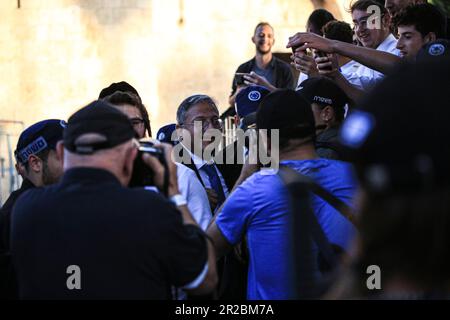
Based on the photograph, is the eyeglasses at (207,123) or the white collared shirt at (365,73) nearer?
the eyeglasses at (207,123)

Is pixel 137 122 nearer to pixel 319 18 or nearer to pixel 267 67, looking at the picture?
pixel 319 18

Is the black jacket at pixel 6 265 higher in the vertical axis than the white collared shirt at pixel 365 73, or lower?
lower

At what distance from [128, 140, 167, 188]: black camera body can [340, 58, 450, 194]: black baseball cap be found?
6.72ft

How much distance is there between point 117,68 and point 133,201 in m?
11.8

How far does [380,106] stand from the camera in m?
1.75

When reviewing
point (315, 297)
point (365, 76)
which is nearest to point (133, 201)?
point (315, 297)

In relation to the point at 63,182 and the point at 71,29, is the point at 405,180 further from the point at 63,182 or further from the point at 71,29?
the point at 71,29

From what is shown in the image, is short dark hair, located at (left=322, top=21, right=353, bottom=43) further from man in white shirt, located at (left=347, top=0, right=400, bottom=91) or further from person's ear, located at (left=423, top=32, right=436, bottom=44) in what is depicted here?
person's ear, located at (left=423, top=32, right=436, bottom=44)

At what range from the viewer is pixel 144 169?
383 centimetres

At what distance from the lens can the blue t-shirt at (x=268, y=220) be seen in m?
4.14

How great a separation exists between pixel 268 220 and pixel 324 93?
55.3 inches

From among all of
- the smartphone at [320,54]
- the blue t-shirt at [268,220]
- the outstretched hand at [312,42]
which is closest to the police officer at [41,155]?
the blue t-shirt at [268,220]

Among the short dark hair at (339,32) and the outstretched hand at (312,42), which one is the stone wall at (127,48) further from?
the outstretched hand at (312,42)

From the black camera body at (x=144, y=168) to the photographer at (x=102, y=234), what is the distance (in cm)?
16
